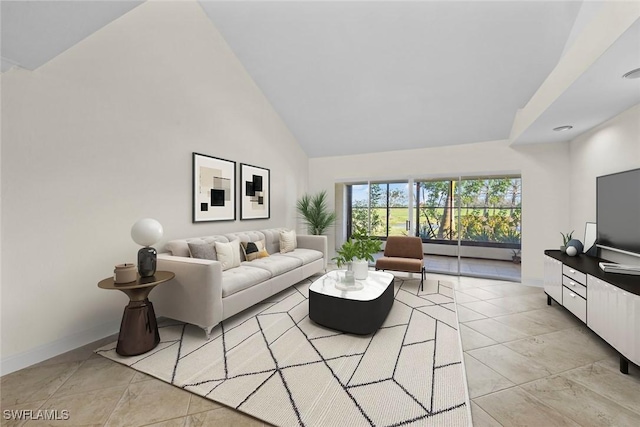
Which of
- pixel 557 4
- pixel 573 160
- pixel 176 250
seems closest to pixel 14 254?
pixel 176 250

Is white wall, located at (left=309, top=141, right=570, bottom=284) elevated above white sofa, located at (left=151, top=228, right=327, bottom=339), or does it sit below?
above

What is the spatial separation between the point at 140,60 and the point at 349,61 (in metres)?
2.70

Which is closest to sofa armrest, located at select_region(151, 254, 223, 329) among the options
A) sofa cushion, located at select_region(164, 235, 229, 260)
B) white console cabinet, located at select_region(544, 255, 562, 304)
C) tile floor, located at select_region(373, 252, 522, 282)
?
sofa cushion, located at select_region(164, 235, 229, 260)

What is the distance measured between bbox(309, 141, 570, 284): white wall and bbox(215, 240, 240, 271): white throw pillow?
3.61 metres

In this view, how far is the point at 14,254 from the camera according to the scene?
2096 millimetres

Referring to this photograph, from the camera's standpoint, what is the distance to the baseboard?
205 cm

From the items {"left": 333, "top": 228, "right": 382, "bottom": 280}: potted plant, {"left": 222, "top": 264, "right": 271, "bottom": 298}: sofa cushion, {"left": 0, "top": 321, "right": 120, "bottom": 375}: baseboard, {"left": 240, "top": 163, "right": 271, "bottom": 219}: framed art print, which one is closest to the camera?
{"left": 0, "top": 321, "right": 120, "bottom": 375}: baseboard

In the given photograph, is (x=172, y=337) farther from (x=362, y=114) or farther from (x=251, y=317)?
(x=362, y=114)

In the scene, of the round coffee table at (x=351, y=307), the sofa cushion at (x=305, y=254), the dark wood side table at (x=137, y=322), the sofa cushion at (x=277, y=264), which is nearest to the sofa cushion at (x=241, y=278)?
the sofa cushion at (x=277, y=264)

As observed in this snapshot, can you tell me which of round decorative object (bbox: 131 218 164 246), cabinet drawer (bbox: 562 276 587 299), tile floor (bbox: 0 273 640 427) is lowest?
tile floor (bbox: 0 273 640 427)

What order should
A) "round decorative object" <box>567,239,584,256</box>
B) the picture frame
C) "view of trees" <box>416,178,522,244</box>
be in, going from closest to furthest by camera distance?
"round decorative object" <box>567,239,584,256</box> < the picture frame < "view of trees" <box>416,178,522,244</box>

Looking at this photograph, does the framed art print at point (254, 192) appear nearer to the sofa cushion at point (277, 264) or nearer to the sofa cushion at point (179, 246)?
the sofa cushion at point (277, 264)

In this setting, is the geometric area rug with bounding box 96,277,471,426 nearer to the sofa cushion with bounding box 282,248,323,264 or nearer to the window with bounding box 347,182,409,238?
the sofa cushion with bounding box 282,248,323,264

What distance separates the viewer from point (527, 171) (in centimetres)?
452
